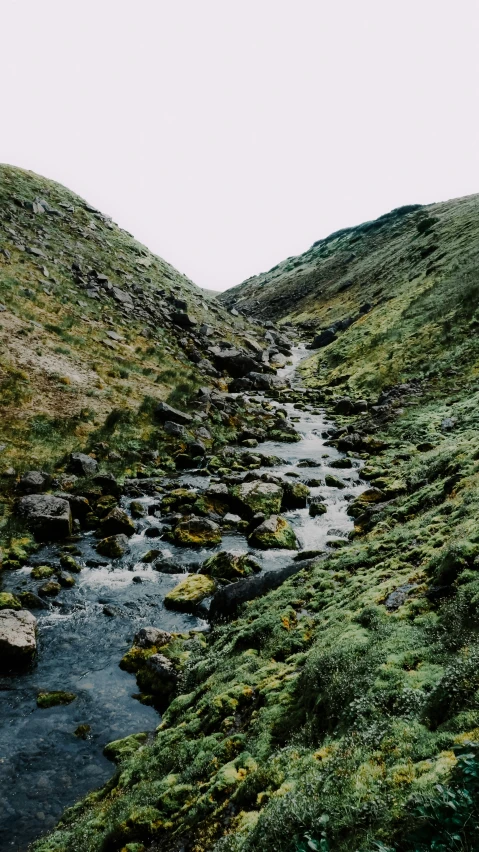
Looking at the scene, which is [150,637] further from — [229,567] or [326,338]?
[326,338]

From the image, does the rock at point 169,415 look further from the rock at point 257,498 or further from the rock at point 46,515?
the rock at point 46,515

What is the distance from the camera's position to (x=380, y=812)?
4.53m

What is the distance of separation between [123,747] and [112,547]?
8.52 meters

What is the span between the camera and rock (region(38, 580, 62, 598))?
49.8 ft

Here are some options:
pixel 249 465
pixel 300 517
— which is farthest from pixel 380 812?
pixel 249 465

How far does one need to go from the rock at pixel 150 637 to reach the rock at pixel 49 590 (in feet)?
11.6

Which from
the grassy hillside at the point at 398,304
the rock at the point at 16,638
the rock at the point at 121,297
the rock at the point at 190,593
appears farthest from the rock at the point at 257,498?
the rock at the point at 121,297

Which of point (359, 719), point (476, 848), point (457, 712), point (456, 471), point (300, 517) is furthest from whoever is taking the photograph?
point (300, 517)

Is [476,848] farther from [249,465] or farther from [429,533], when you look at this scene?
[249,465]

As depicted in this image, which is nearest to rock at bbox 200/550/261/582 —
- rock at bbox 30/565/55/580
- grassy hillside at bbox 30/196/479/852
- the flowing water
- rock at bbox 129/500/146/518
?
the flowing water

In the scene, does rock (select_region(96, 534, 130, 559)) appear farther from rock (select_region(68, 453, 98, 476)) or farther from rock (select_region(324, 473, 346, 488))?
rock (select_region(324, 473, 346, 488))

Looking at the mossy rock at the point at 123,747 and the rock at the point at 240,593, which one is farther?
the rock at the point at 240,593

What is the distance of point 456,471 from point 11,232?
47.3 m

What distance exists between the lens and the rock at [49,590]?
15188 mm
